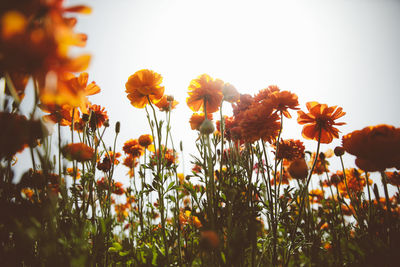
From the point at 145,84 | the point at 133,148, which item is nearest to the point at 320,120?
the point at 145,84

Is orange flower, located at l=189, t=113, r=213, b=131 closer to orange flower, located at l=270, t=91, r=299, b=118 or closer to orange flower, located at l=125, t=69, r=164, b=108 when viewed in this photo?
orange flower, located at l=125, t=69, r=164, b=108

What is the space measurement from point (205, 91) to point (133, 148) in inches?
72.6

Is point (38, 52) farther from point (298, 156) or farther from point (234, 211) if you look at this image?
point (298, 156)

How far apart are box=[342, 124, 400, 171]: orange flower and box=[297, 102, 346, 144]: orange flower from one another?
39cm

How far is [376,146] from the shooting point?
1161mm

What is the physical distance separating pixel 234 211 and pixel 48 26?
135 cm

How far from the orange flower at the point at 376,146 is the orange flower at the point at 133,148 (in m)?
2.75

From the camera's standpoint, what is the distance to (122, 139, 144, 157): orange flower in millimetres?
3197

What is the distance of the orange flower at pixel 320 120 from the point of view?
1.66 metres

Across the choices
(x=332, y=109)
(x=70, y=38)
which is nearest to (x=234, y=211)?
(x=332, y=109)

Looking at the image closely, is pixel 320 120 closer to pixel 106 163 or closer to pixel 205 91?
pixel 205 91

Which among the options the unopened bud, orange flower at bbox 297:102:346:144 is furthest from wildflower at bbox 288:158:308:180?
the unopened bud

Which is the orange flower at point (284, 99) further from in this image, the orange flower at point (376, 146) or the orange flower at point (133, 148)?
the orange flower at point (133, 148)

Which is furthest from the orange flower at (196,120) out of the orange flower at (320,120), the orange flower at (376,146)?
the orange flower at (376,146)
